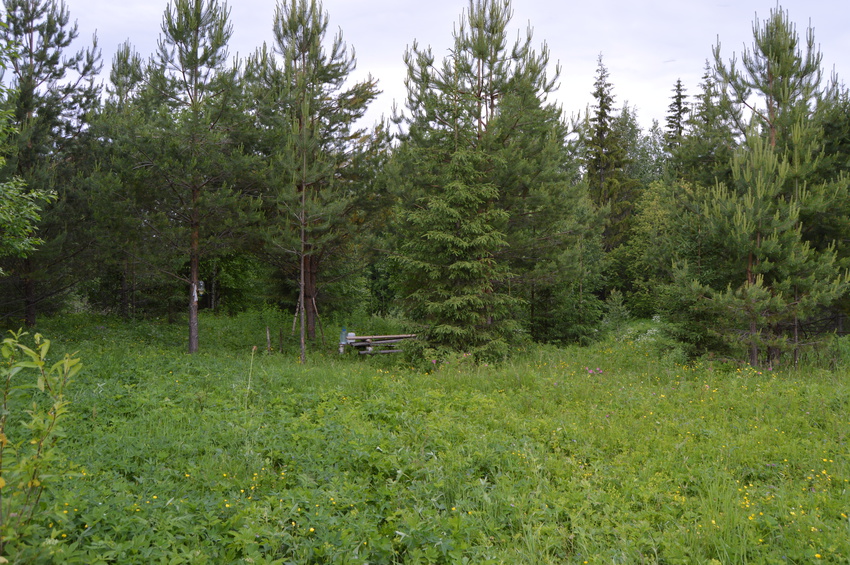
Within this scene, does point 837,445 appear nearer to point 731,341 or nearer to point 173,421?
point 731,341

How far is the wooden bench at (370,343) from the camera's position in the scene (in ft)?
52.0

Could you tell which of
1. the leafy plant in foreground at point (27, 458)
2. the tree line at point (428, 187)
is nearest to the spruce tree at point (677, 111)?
the tree line at point (428, 187)

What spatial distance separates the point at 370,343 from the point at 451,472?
11.7 m

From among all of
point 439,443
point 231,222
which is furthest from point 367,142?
point 439,443

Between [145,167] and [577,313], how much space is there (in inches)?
519

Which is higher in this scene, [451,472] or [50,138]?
[50,138]

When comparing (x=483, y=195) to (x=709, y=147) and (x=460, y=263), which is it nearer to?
(x=460, y=263)

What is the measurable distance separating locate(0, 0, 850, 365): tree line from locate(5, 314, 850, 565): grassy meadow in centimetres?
312

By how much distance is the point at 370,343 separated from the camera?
16.4 metres

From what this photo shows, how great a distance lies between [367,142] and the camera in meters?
16.7

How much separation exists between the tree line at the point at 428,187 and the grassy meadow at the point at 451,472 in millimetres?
3121

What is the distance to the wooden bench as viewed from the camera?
15.9 metres

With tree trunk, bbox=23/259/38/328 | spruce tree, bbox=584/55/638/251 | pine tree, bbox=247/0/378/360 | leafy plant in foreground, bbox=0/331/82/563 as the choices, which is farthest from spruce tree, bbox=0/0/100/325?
spruce tree, bbox=584/55/638/251

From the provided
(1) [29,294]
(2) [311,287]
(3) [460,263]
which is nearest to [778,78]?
(3) [460,263]
